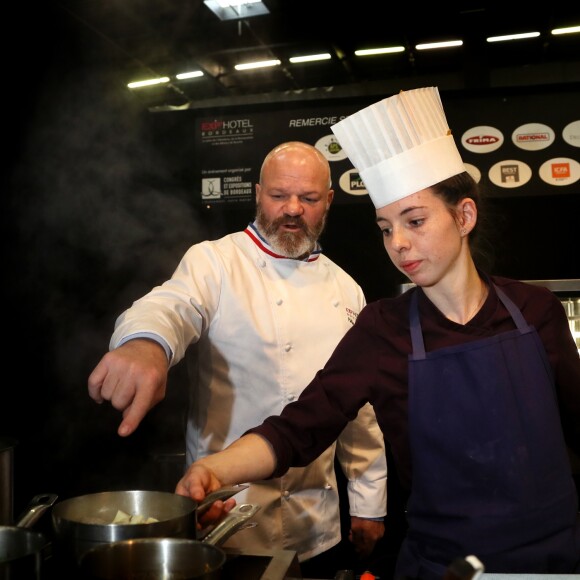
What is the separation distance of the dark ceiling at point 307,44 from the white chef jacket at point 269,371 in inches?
53.0

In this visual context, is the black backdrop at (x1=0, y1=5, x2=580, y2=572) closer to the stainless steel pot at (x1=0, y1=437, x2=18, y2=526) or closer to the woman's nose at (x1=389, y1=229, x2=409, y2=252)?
the woman's nose at (x1=389, y1=229, x2=409, y2=252)

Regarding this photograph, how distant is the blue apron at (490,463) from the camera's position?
53.7 inches

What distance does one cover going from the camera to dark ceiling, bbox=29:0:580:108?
13.0ft

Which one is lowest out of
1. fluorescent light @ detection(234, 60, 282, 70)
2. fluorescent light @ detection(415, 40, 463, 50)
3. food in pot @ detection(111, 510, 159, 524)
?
food in pot @ detection(111, 510, 159, 524)

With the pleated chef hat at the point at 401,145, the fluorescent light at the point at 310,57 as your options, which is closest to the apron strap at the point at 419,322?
the pleated chef hat at the point at 401,145

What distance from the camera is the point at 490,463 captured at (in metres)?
1.40

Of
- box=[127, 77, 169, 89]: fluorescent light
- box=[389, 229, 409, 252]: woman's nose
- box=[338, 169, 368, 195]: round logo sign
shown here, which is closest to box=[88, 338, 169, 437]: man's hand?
box=[389, 229, 409, 252]: woman's nose

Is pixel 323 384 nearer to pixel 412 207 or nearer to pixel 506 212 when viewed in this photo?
pixel 412 207

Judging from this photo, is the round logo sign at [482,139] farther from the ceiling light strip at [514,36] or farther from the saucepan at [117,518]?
the ceiling light strip at [514,36]

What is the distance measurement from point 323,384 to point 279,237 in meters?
0.87

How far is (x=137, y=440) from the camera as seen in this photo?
3504mm

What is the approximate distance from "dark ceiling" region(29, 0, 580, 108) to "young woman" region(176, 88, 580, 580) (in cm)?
203

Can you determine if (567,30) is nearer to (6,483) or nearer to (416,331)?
(416,331)

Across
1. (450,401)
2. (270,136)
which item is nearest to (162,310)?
(450,401)
